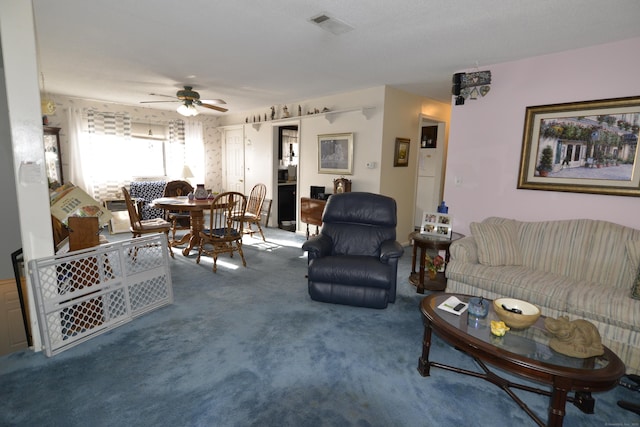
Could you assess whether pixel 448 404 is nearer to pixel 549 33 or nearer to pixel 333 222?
pixel 333 222

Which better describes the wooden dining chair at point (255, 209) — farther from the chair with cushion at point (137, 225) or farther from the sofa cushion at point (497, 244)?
the sofa cushion at point (497, 244)

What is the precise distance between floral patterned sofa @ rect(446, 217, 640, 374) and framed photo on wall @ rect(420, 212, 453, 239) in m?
0.37

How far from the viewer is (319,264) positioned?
2877 mm

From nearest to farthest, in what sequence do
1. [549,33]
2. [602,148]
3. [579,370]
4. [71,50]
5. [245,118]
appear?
[579,370] → [549,33] → [602,148] → [71,50] → [245,118]

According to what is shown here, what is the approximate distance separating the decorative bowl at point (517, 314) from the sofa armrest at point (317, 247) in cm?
155

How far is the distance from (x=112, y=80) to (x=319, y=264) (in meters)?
3.91

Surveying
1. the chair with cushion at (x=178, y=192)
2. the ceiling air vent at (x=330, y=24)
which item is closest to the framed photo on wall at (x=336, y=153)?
the ceiling air vent at (x=330, y=24)

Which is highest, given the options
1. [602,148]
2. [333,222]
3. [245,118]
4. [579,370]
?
[245,118]

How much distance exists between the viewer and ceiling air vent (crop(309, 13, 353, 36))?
2.33 meters

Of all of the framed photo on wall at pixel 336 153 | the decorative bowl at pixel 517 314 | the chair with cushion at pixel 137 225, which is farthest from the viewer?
the framed photo on wall at pixel 336 153

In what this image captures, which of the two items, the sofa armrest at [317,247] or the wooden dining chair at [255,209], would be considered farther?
the wooden dining chair at [255,209]

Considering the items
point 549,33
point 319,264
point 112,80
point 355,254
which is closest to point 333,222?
point 355,254

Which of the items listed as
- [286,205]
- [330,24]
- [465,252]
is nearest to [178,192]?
[286,205]

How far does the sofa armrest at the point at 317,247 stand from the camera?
2980 millimetres
